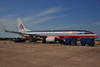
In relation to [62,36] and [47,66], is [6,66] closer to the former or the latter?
[47,66]

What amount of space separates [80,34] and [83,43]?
229 inches

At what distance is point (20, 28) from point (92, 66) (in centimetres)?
3918

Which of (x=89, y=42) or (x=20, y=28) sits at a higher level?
(x=20, y=28)

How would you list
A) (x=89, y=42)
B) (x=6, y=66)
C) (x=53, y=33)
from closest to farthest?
(x=6, y=66)
(x=89, y=42)
(x=53, y=33)

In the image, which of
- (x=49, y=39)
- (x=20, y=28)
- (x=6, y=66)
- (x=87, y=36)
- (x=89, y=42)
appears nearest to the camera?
(x=6, y=66)

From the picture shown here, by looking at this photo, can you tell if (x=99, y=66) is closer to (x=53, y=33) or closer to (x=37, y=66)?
(x=37, y=66)

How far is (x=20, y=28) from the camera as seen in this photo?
42.5 m

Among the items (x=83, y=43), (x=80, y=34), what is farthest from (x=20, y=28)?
(x=83, y=43)

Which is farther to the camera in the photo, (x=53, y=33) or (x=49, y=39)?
(x=53, y=33)

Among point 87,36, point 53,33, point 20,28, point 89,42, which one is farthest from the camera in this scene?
point 20,28

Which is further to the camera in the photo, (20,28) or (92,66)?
(20,28)

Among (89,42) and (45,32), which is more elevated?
(45,32)

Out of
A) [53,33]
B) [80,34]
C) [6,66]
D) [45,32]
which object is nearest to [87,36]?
[80,34]

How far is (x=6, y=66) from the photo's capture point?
20.4 feet
